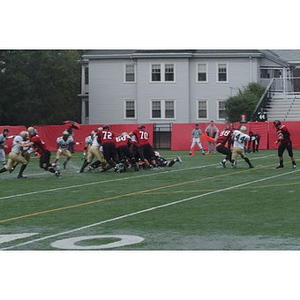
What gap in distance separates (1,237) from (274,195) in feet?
23.8

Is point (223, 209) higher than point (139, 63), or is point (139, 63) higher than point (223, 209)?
point (139, 63)

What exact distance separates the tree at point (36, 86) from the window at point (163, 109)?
899 cm

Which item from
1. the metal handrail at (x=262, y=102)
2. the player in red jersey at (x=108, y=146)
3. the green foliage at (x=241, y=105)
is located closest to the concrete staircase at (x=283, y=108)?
the metal handrail at (x=262, y=102)

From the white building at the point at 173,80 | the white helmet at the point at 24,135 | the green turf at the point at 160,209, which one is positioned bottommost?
the green turf at the point at 160,209

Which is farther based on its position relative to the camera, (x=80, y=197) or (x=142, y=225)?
(x=80, y=197)

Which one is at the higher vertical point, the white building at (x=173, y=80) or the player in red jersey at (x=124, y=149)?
the white building at (x=173, y=80)

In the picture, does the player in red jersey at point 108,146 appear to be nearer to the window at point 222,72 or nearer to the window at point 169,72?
the window at point 169,72

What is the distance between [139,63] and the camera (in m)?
54.7

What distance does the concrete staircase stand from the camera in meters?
47.3

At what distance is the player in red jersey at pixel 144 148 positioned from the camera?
24.8 meters

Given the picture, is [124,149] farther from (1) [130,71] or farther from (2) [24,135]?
(1) [130,71]

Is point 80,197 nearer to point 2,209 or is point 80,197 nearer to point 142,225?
point 2,209

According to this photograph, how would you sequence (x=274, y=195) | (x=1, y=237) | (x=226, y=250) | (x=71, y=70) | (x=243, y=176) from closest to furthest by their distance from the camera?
(x=226, y=250) → (x=1, y=237) → (x=274, y=195) → (x=243, y=176) → (x=71, y=70)

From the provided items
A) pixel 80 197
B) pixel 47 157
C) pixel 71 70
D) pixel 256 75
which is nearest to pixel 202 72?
pixel 256 75
